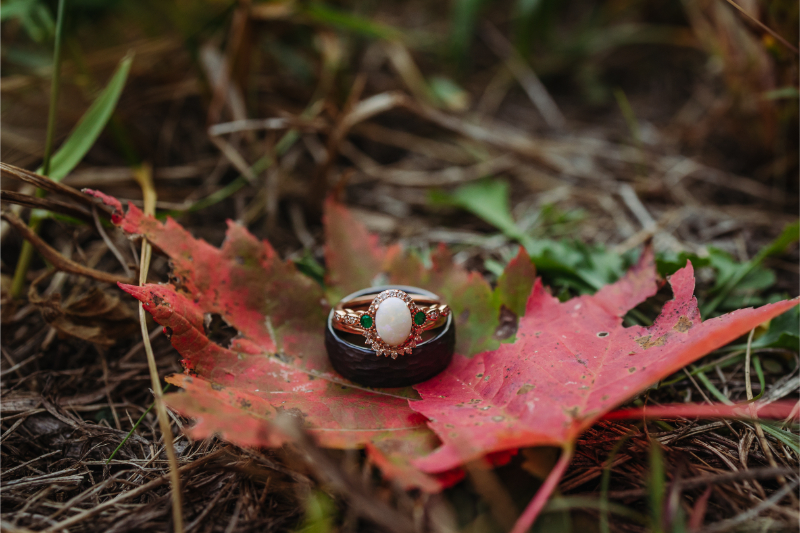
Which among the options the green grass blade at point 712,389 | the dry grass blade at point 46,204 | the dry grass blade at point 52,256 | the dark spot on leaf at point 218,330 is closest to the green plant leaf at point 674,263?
the green grass blade at point 712,389

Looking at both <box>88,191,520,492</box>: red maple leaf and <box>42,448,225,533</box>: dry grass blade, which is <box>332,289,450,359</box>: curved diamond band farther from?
<box>42,448,225,533</box>: dry grass blade

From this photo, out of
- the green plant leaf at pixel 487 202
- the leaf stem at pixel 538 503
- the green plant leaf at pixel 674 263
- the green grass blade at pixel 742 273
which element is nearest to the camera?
the leaf stem at pixel 538 503

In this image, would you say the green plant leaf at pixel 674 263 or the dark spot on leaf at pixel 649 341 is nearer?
the dark spot on leaf at pixel 649 341

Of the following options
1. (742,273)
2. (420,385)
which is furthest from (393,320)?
(742,273)

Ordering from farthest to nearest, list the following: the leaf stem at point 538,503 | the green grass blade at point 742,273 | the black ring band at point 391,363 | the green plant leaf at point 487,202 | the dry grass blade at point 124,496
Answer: the green plant leaf at point 487,202, the green grass blade at point 742,273, the black ring band at point 391,363, the dry grass blade at point 124,496, the leaf stem at point 538,503

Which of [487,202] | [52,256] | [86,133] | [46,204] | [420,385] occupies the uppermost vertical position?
[86,133]

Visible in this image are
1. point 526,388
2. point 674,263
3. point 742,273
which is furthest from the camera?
point 742,273

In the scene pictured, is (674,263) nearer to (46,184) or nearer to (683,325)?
(683,325)

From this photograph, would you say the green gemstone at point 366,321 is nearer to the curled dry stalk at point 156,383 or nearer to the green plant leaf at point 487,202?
the curled dry stalk at point 156,383

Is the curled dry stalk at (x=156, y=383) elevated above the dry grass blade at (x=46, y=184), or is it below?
below
